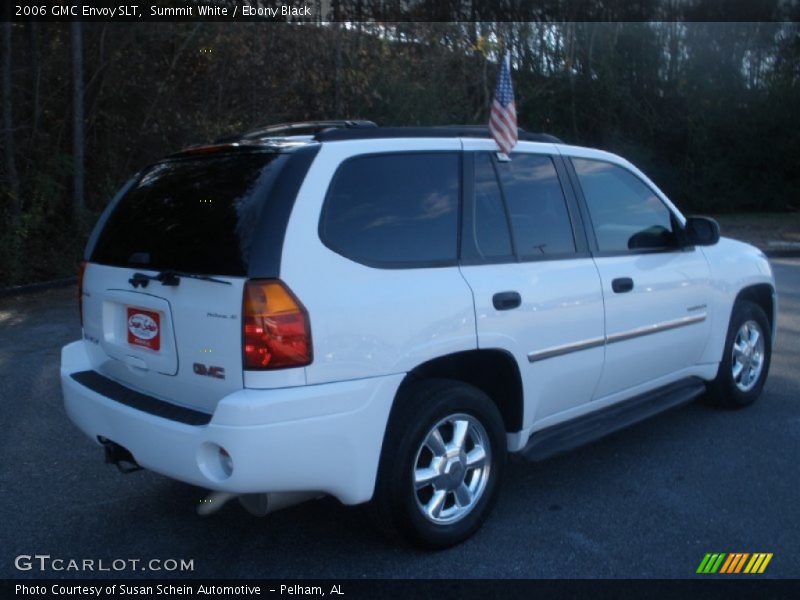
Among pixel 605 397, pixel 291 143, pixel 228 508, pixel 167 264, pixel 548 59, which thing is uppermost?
pixel 548 59

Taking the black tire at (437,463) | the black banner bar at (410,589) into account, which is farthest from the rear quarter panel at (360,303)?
the black banner bar at (410,589)

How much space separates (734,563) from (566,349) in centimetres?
128

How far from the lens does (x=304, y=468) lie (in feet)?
11.0

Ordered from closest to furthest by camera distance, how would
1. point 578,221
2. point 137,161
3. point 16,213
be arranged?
point 578,221 < point 16,213 < point 137,161

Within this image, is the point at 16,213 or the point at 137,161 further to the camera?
the point at 137,161

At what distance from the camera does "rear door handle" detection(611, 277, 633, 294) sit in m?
4.70

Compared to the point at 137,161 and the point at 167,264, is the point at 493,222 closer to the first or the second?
the point at 167,264

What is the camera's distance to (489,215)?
4242 millimetres

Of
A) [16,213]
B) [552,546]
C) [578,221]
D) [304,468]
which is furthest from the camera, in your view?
[16,213]

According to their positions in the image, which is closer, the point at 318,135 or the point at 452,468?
the point at 318,135

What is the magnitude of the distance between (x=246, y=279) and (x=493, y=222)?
1447 millimetres

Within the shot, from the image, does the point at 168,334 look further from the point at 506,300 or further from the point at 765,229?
the point at 765,229

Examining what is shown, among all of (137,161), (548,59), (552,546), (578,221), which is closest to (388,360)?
(552,546)

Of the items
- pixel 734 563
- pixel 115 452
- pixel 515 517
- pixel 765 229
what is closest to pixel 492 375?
pixel 515 517
